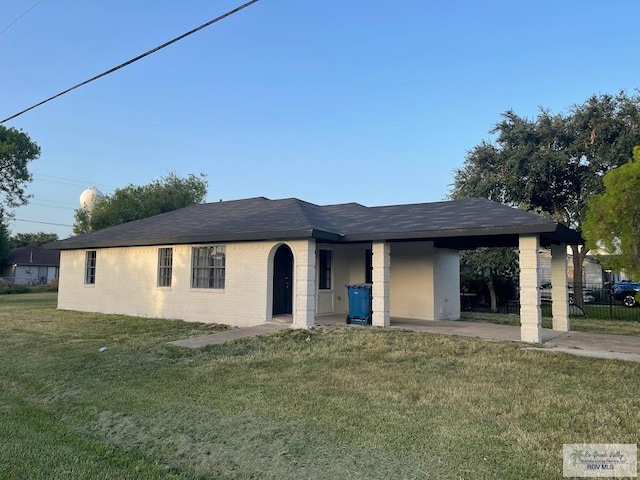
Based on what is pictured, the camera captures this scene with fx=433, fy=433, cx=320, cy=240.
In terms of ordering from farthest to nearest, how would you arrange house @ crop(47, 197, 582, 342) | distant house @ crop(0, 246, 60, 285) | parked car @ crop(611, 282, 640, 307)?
distant house @ crop(0, 246, 60, 285), parked car @ crop(611, 282, 640, 307), house @ crop(47, 197, 582, 342)

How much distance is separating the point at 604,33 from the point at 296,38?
7402 millimetres

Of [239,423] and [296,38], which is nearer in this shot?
[239,423]

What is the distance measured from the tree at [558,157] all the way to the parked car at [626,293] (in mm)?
3052

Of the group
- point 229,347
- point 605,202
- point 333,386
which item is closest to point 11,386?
point 229,347

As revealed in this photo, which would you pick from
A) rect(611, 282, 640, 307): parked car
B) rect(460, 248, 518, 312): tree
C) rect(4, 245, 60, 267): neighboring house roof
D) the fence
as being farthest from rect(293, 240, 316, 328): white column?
rect(4, 245, 60, 267): neighboring house roof

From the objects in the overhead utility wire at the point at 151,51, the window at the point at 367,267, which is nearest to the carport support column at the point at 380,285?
the window at the point at 367,267

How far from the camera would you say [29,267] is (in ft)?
164

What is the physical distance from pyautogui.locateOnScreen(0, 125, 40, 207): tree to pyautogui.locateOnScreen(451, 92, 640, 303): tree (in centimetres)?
3240

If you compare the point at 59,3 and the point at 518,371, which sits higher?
the point at 59,3

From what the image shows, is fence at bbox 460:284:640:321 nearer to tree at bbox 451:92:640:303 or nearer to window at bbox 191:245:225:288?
tree at bbox 451:92:640:303

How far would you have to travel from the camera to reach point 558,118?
21625mm

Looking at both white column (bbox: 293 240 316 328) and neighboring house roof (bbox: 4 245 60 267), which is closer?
white column (bbox: 293 240 316 328)

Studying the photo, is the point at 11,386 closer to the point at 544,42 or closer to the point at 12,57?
the point at 12,57

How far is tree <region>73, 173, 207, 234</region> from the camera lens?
102 ft
